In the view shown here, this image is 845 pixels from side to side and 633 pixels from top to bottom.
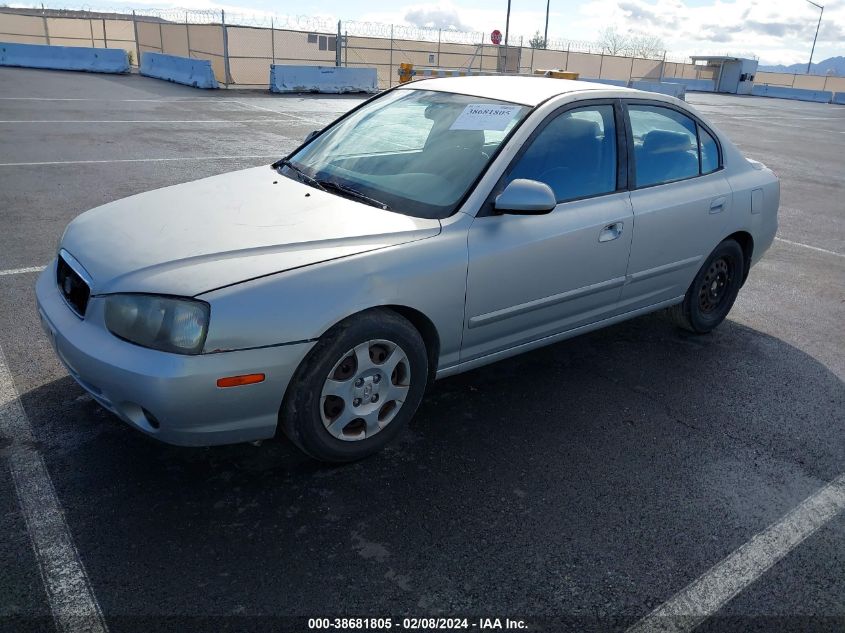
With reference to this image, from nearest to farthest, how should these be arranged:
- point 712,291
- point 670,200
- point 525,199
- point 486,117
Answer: point 525,199
point 486,117
point 670,200
point 712,291

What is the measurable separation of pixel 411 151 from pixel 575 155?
887mm

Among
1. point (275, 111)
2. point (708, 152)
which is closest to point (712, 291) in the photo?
point (708, 152)

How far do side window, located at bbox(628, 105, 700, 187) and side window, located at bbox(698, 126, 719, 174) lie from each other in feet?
0.22

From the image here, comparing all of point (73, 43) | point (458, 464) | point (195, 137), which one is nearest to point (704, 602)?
point (458, 464)

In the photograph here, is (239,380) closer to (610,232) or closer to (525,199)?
(525,199)

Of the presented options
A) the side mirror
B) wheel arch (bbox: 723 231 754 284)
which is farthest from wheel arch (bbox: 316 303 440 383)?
wheel arch (bbox: 723 231 754 284)

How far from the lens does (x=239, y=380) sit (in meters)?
2.74

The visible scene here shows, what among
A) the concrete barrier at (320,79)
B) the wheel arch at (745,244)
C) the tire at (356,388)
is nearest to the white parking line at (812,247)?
the wheel arch at (745,244)

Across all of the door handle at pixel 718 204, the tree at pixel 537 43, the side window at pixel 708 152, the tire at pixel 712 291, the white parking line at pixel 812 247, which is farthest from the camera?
the tree at pixel 537 43

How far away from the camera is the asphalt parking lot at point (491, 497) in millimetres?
2480

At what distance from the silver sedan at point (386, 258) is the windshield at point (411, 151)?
13 mm

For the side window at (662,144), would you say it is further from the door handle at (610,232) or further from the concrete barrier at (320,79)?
the concrete barrier at (320,79)

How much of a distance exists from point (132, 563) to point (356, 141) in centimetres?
260

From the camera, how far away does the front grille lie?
3.02 meters
